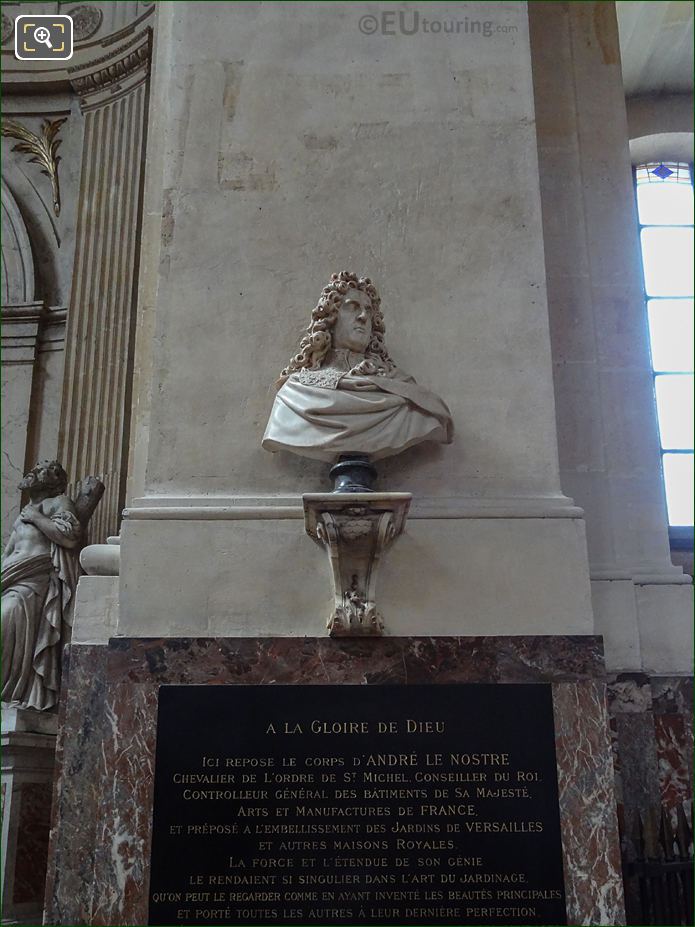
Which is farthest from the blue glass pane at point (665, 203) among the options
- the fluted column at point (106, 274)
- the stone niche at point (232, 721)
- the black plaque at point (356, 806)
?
the black plaque at point (356, 806)

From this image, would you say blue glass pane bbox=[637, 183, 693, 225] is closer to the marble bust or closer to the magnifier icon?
the marble bust

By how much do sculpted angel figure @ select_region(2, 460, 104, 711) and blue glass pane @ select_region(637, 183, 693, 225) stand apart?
5513 mm

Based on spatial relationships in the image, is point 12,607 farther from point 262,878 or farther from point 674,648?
point 674,648

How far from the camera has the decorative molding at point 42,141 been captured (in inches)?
379

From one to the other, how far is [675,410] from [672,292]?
1118 millimetres

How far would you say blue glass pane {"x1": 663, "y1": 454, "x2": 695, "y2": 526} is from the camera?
28.0 feet

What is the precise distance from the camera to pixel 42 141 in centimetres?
963

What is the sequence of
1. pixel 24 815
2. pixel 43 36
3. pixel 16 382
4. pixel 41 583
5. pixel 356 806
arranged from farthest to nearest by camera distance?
pixel 43 36, pixel 16 382, pixel 41 583, pixel 24 815, pixel 356 806

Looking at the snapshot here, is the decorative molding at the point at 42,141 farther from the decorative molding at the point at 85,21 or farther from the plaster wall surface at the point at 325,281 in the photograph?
A: the plaster wall surface at the point at 325,281

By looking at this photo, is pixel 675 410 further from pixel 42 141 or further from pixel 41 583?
pixel 42 141

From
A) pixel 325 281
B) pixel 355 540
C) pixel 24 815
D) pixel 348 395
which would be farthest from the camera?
pixel 24 815

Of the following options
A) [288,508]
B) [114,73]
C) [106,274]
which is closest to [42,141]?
[114,73]

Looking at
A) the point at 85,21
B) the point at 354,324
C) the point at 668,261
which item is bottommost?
the point at 354,324

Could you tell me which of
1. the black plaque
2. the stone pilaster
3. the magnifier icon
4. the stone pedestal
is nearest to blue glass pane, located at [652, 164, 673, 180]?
the stone pilaster
